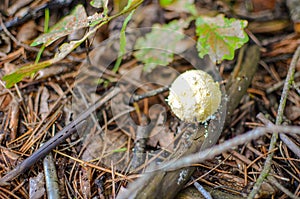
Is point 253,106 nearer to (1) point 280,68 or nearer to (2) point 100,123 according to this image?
(1) point 280,68

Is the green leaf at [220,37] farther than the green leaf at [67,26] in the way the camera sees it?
Yes

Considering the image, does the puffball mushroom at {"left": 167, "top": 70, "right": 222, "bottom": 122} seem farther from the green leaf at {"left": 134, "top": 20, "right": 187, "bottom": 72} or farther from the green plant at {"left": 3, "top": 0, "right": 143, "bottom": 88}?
the green plant at {"left": 3, "top": 0, "right": 143, "bottom": 88}

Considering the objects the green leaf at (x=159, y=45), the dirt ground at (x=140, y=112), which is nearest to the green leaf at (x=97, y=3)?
the dirt ground at (x=140, y=112)

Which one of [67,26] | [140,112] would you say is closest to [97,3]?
[67,26]

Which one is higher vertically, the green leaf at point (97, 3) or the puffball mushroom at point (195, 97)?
the green leaf at point (97, 3)

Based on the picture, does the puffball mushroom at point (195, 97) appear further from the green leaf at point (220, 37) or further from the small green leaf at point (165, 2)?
the small green leaf at point (165, 2)

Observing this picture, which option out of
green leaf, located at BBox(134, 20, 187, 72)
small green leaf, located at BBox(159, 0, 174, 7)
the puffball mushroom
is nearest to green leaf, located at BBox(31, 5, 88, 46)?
green leaf, located at BBox(134, 20, 187, 72)
